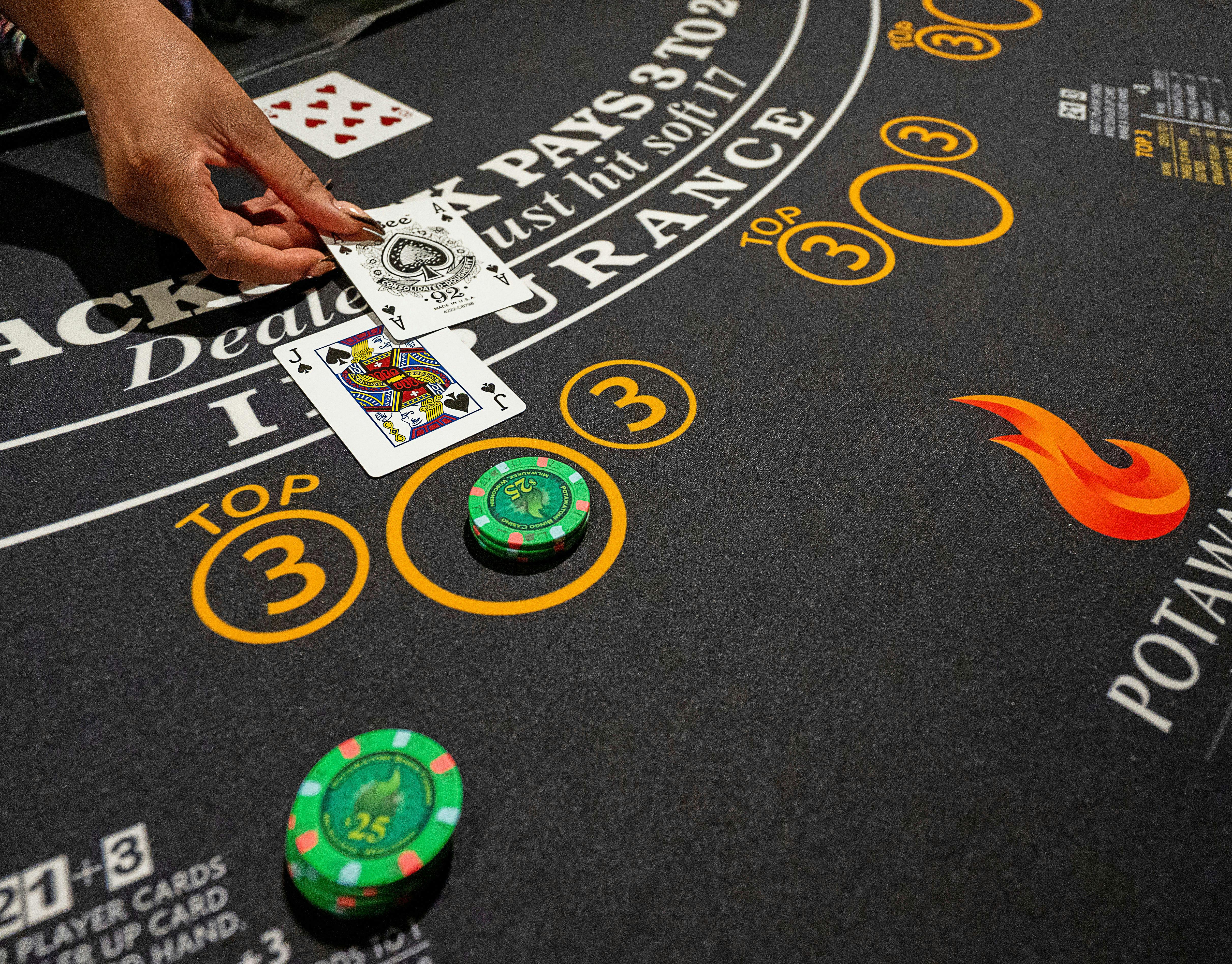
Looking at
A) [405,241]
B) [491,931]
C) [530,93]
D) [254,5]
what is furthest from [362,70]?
[491,931]

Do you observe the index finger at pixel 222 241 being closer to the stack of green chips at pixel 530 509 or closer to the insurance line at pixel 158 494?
the insurance line at pixel 158 494

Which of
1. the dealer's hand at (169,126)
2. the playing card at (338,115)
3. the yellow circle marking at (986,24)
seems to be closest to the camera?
the dealer's hand at (169,126)

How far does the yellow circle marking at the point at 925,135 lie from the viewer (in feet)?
6.72

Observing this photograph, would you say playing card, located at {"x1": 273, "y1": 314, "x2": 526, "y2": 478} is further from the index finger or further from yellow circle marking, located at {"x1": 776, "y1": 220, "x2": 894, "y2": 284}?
yellow circle marking, located at {"x1": 776, "y1": 220, "x2": 894, "y2": 284}

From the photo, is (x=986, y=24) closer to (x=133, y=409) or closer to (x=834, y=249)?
(x=834, y=249)

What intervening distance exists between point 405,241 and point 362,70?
90 cm

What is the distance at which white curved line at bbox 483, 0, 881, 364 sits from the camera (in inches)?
59.8

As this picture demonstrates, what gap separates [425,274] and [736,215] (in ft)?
2.36

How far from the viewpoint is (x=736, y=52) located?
240cm

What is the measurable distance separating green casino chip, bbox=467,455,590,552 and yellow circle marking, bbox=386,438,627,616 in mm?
46

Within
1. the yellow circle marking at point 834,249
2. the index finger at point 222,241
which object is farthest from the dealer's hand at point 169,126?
the yellow circle marking at point 834,249

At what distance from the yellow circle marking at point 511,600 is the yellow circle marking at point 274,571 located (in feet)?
0.17

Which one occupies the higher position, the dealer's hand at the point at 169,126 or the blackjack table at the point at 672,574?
the dealer's hand at the point at 169,126

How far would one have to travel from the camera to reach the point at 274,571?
45.3 inches
